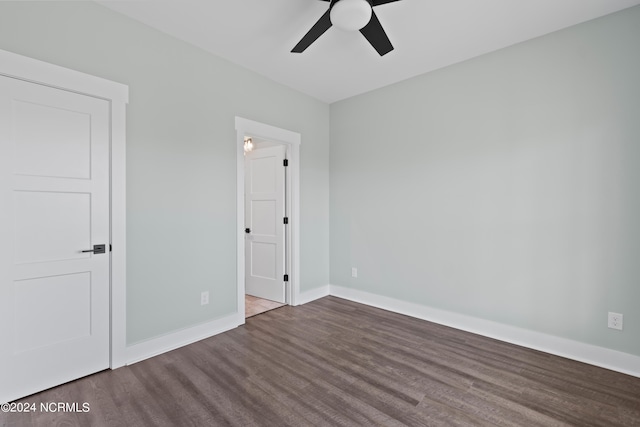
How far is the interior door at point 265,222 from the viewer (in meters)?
4.01

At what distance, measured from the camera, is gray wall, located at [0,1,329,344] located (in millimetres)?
2183

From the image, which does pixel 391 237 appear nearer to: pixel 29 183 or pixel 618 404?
pixel 618 404

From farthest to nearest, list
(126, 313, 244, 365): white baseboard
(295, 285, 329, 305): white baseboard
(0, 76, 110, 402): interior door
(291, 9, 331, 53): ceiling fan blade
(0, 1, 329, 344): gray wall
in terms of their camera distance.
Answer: (295, 285, 329, 305): white baseboard
(126, 313, 244, 365): white baseboard
(0, 1, 329, 344): gray wall
(291, 9, 331, 53): ceiling fan blade
(0, 76, 110, 402): interior door

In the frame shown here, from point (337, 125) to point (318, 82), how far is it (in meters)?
0.80

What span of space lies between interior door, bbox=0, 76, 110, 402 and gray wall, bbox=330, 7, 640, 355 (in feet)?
9.63

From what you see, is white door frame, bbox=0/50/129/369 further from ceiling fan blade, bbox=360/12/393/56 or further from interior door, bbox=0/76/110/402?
ceiling fan blade, bbox=360/12/393/56

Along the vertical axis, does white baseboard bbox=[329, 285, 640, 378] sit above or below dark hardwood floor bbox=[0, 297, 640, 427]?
above

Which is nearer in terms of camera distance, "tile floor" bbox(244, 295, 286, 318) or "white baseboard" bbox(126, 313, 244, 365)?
"white baseboard" bbox(126, 313, 244, 365)

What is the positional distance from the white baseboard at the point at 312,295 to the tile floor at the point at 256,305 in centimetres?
27

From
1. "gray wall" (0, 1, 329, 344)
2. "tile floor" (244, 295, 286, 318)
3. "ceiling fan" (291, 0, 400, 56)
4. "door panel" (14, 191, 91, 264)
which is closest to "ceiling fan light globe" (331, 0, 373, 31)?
"ceiling fan" (291, 0, 400, 56)

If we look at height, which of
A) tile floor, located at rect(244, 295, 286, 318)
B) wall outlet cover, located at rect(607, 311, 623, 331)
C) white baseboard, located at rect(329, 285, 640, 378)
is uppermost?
wall outlet cover, located at rect(607, 311, 623, 331)

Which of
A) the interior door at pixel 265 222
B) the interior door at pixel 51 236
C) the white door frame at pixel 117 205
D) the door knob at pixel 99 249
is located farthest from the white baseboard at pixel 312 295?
the door knob at pixel 99 249

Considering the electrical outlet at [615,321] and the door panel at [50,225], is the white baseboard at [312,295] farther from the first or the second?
the electrical outlet at [615,321]

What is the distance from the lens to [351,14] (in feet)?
6.49
